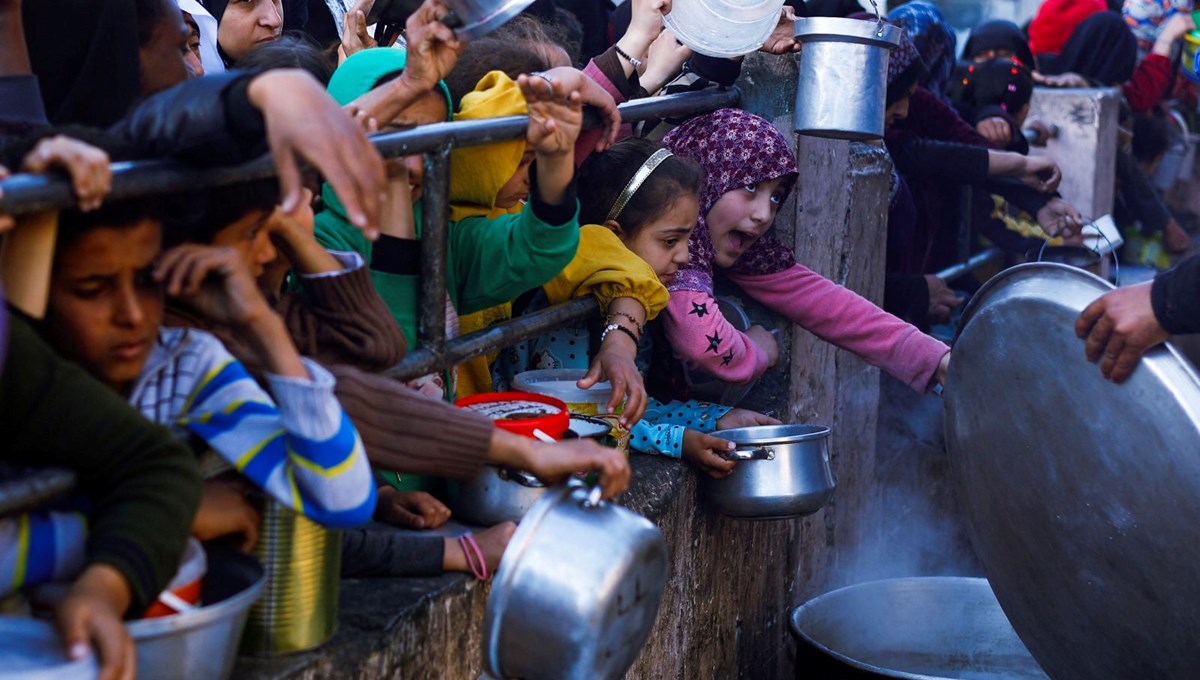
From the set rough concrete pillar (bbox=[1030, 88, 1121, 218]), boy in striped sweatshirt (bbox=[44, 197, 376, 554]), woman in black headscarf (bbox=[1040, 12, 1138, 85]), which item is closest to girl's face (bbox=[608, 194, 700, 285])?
boy in striped sweatshirt (bbox=[44, 197, 376, 554])

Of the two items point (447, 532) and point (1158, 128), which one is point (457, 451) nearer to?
point (447, 532)

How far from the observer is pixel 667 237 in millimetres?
3264

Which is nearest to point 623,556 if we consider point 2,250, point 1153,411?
point 2,250

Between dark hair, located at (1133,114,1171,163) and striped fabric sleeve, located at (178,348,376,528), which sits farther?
dark hair, located at (1133,114,1171,163)

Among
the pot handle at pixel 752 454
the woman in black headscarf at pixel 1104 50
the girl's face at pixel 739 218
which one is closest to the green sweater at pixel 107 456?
the pot handle at pixel 752 454

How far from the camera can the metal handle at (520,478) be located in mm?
2393

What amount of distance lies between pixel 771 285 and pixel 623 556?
2.06 metres

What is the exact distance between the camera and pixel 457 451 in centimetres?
202

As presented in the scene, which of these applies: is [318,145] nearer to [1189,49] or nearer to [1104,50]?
[1104,50]

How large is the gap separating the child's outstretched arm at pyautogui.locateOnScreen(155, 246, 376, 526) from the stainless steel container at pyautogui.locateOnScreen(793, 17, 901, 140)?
234 cm

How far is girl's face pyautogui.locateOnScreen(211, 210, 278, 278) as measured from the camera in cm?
187

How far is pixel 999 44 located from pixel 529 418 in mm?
5699

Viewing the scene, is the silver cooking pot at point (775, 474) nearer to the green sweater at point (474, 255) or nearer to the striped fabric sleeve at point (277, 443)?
the green sweater at point (474, 255)

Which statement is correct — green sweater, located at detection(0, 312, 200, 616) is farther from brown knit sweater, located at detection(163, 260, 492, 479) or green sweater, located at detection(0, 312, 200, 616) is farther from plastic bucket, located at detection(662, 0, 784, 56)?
plastic bucket, located at detection(662, 0, 784, 56)
